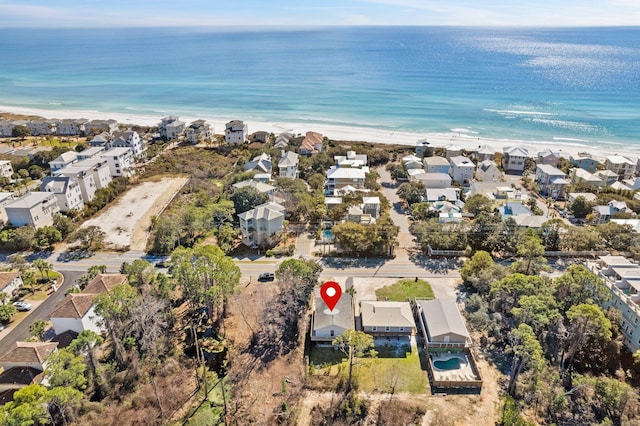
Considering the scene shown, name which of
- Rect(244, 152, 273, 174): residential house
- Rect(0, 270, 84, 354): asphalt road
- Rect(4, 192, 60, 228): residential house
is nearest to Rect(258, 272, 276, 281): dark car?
Rect(0, 270, 84, 354): asphalt road

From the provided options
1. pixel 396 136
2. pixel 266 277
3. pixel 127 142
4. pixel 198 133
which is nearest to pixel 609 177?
pixel 396 136

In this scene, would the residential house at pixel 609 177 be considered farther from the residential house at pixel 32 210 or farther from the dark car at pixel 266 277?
the residential house at pixel 32 210

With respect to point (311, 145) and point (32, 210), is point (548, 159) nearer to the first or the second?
point (311, 145)

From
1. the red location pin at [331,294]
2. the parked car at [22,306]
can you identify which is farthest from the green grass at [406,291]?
the parked car at [22,306]

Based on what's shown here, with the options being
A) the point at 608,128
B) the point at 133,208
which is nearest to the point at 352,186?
the point at 133,208

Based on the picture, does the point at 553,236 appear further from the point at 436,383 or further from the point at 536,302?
the point at 436,383

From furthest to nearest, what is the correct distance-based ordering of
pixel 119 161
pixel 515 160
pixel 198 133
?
pixel 198 133 < pixel 515 160 < pixel 119 161
